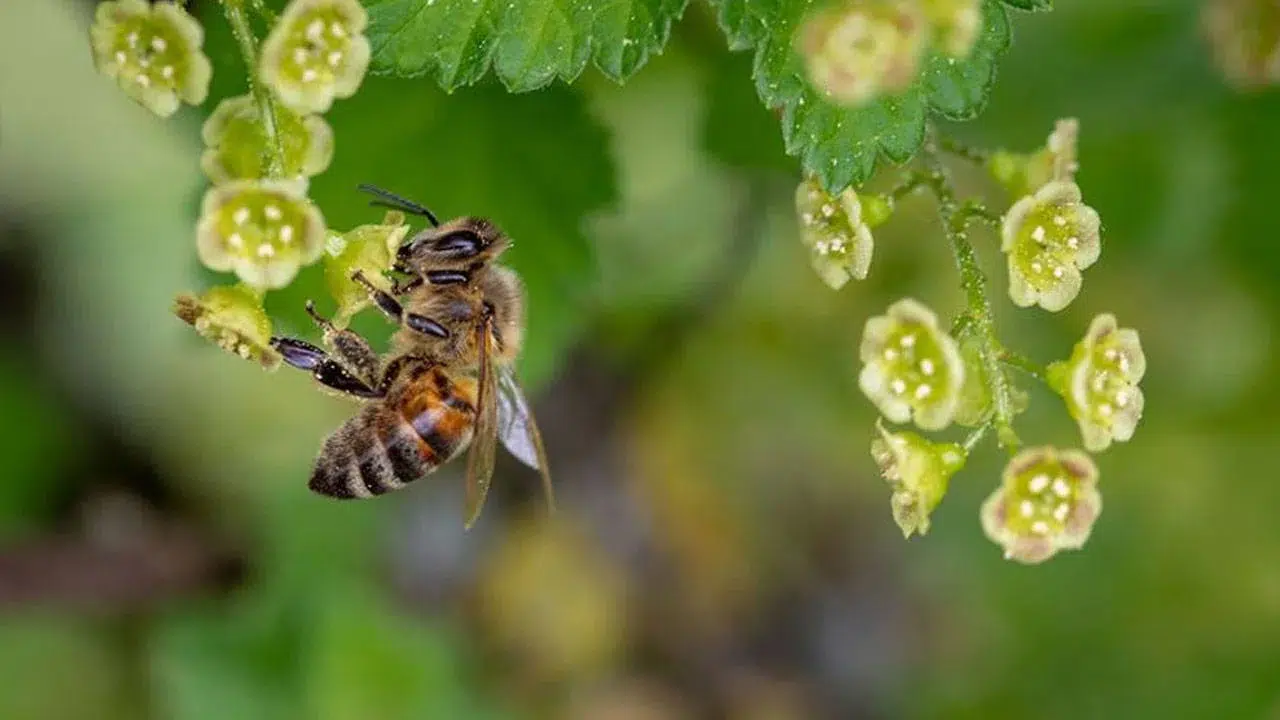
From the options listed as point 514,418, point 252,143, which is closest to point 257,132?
point 252,143

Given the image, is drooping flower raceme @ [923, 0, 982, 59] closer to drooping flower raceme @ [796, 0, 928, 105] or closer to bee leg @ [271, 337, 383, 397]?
drooping flower raceme @ [796, 0, 928, 105]

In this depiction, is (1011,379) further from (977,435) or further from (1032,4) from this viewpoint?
(1032,4)

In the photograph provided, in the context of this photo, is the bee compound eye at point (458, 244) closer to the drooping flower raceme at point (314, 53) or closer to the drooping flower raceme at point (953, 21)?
the drooping flower raceme at point (314, 53)

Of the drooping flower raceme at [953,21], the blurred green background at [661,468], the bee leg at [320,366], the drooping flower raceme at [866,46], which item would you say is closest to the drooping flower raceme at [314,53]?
the bee leg at [320,366]

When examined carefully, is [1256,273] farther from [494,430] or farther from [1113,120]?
[494,430]

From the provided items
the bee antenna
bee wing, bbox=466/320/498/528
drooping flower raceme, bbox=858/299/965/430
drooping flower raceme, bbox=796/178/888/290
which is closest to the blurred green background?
the bee antenna

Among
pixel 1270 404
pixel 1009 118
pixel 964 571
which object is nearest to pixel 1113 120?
pixel 1009 118
